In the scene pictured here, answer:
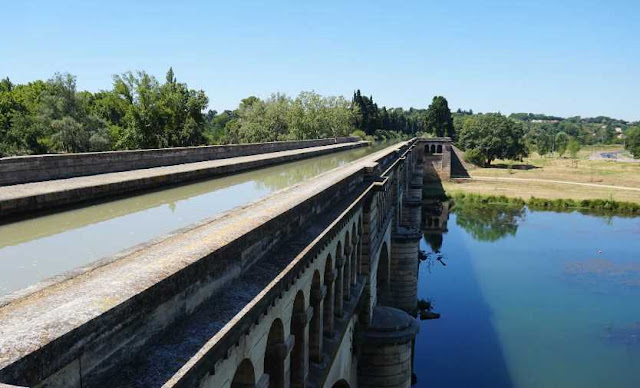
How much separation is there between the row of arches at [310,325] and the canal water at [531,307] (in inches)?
481

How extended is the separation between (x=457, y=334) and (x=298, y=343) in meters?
21.8

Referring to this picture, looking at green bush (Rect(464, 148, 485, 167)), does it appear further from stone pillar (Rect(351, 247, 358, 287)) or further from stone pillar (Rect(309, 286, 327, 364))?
stone pillar (Rect(309, 286, 327, 364))

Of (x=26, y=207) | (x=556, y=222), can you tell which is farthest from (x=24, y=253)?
(x=556, y=222)

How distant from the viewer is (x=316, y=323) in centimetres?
1033

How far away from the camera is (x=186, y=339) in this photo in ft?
15.6

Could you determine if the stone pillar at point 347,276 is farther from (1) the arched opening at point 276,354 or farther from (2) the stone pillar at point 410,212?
(2) the stone pillar at point 410,212

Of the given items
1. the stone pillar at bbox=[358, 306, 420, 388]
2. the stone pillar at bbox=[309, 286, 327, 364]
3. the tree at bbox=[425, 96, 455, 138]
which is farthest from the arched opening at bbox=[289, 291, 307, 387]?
the tree at bbox=[425, 96, 455, 138]

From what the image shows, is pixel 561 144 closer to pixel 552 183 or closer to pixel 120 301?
pixel 552 183

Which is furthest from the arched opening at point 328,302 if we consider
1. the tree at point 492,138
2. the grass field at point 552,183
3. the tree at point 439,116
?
the tree at point 439,116

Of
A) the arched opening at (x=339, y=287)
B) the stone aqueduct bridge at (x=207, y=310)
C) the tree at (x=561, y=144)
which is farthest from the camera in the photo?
the tree at (x=561, y=144)

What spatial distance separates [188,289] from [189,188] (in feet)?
30.2

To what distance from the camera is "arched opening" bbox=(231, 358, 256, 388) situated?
6098 millimetres

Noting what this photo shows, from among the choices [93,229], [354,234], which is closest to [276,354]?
[93,229]

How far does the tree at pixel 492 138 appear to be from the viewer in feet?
313
